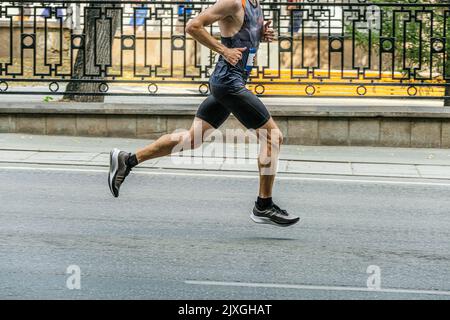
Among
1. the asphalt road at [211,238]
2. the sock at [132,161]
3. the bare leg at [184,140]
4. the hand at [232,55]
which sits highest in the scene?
the hand at [232,55]

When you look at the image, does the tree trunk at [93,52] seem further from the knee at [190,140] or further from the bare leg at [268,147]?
the bare leg at [268,147]

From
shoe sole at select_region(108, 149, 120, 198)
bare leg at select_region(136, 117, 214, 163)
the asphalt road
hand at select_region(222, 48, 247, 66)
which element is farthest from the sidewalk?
hand at select_region(222, 48, 247, 66)

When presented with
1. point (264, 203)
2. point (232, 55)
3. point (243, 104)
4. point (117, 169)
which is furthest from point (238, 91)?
point (117, 169)

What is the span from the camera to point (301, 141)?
14312 mm

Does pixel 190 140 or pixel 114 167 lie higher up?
pixel 190 140

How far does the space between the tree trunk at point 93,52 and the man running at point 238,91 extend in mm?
6660

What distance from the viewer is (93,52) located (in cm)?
1538

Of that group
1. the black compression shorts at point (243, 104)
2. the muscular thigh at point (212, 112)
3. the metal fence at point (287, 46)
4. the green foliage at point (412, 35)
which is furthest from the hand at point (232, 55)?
the green foliage at point (412, 35)

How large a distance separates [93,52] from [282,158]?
3.65m

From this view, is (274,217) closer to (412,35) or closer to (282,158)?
(282,158)

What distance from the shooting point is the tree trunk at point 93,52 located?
15.2m

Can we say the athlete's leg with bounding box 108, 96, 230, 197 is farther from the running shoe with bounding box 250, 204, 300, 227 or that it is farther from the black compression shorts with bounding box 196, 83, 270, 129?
the running shoe with bounding box 250, 204, 300, 227

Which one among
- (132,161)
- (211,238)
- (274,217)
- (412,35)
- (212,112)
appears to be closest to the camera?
(211,238)

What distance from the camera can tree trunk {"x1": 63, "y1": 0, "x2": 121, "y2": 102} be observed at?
15.2 meters
